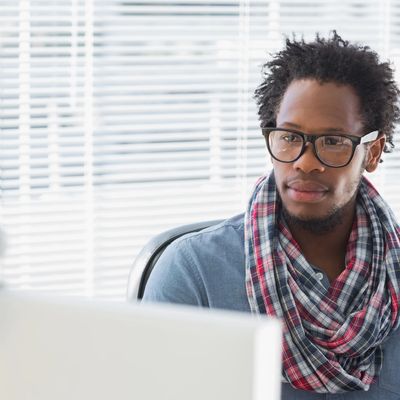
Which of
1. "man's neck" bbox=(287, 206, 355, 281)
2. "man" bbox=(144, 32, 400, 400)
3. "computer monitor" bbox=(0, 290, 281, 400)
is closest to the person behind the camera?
"computer monitor" bbox=(0, 290, 281, 400)

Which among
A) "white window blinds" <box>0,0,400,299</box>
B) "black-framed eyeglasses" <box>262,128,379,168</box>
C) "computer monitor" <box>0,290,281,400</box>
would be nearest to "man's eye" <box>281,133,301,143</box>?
"black-framed eyeglasses" <box>262,128,379,168</box>

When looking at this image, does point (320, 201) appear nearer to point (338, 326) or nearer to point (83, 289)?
point (338, 326)

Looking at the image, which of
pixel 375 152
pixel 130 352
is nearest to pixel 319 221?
pixel 375 152

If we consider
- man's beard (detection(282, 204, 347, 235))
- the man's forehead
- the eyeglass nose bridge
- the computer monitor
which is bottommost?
man's beard (detection(282, 204, 347, 235))

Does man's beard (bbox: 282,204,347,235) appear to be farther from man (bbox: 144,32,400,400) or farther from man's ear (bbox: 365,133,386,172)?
man's ear (bbox: 365,133,386,172)

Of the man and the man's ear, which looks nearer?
the man

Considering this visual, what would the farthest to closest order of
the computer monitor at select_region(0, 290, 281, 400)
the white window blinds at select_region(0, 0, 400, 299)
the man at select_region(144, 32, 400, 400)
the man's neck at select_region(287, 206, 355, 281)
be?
1. the white window blinds at select_region(0, 0, 400, 299)
2. the man's neck at select_region(287, 206, 355, 281)
3. the man at select_region(144, 32, 400, 400)
4. the computer monitor at select_region(0, 290, 281, 400)

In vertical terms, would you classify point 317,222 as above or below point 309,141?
below

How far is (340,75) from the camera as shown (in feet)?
5.62

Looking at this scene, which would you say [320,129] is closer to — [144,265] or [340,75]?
[340,75]

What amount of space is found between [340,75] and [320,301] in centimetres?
44

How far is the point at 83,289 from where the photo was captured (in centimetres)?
240

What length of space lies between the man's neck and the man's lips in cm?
9

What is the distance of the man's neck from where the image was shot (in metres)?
1.71
